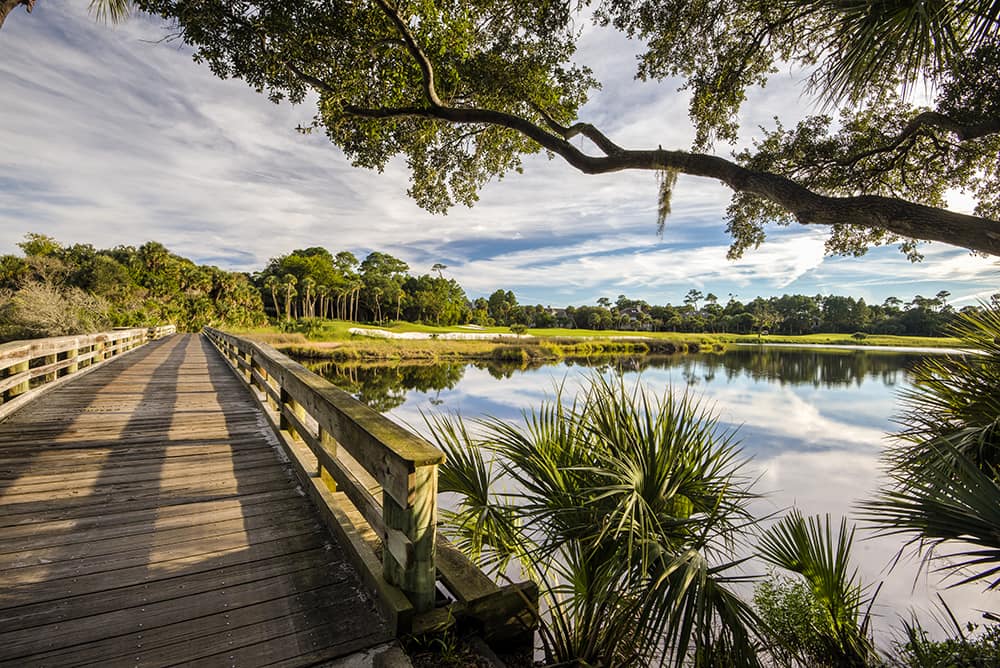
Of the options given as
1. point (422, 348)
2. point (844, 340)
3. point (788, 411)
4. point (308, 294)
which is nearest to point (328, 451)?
point (788, 411)

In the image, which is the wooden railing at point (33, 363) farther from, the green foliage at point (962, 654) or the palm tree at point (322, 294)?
the palm tree at point (322, 294)

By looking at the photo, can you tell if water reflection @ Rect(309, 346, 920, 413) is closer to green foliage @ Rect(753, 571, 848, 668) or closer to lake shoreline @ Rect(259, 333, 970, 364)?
lake shoreline @ Rect(259, 333, 970, 364)

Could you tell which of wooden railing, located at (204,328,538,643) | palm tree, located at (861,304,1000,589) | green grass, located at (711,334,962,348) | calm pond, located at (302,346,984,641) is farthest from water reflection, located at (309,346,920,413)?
green grass, located at (711,334,962,348)

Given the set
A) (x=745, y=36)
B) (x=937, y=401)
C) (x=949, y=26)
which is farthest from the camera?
(x=745, y=36)

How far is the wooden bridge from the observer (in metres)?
1.90

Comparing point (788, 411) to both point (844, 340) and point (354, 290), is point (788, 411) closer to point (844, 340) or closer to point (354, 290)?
point (354, 290)

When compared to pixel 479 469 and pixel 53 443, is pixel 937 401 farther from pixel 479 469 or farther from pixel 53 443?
pixel 53 443

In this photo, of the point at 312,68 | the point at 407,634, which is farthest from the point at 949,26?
the point at 312,68

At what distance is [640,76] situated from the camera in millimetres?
7461

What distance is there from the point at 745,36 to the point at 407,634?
883 cm

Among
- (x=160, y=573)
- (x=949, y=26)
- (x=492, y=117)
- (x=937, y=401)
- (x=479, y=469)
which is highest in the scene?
(x=492, y=117)

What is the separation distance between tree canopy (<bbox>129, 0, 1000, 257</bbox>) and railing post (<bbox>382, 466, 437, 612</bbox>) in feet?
18.6

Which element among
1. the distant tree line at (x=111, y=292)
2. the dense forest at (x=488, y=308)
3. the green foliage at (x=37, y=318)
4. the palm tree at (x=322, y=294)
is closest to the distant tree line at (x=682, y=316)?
the dense forest at (x=488, y=308)

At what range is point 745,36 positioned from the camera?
6.54 m
